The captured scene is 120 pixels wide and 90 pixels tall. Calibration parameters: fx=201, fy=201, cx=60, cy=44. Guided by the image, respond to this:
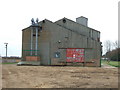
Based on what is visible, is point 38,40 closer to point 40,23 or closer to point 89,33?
point 40,23

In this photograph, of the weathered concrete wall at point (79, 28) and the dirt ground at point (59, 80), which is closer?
the dirt ground at point (59, 80)

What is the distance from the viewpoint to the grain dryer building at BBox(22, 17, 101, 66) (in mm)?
35500

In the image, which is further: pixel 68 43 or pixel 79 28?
pixel 79 28

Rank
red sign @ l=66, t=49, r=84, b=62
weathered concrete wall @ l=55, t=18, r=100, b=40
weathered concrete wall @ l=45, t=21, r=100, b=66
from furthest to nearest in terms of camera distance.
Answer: weathered concrete wall @ l=55, t=18, r=100, b=40 < red sign @ l=66, t=49, r=84, b=62 < weathered concrete wall @ l=45, t=21, r=100, b=66

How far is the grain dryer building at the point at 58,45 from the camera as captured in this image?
1398 inches

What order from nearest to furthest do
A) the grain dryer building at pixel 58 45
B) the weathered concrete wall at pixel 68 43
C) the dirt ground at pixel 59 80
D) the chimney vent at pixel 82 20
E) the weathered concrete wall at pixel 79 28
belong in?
the dirt ground at pixel 59 80 → the weathered concrete wall at pixel 68 43 → the grain dryer building at pixel 58 45 → the weathered concrete wall at pixel 79 28 → the chimney vent at pixel 82 20

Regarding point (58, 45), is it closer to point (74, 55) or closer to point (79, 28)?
point (74, 55)

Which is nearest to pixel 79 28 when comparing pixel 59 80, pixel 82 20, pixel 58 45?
pixel 58 45

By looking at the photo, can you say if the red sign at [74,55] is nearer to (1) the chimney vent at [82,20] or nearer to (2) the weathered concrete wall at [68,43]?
(2) the weathered concrete wall at [68,43]

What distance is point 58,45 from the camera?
120 ft

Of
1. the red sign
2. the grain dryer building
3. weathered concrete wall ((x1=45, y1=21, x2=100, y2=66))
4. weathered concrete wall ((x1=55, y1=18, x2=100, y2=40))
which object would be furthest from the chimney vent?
the red sign

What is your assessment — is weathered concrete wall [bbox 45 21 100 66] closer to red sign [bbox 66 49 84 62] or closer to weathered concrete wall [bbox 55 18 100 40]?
red sign [bbox 66 49 84 62]

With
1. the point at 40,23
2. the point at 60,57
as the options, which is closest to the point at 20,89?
the point at 60,57

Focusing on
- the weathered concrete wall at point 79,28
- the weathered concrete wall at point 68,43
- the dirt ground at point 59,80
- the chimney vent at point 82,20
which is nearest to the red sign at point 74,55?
the weathered concrete wall at point 68,43
